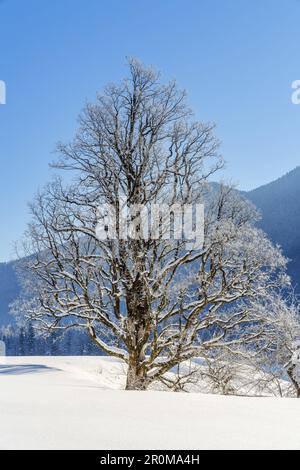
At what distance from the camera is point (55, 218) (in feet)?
36.7

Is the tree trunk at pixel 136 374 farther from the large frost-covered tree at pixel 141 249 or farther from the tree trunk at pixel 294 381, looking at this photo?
the tree trunk at pixel 294 381

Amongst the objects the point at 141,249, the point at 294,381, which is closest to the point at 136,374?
the point at 141,249

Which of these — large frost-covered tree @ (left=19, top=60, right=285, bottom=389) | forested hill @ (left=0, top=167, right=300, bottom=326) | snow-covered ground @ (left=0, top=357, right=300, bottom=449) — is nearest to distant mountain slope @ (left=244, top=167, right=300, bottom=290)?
forested hill @ (left=0, top=167, right=300, bottom=326)

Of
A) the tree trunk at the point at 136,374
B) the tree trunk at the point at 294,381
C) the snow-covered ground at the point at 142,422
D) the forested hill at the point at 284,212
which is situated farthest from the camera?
the forested hill at the point at 284,212

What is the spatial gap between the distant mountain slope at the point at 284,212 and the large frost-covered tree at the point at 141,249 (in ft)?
371

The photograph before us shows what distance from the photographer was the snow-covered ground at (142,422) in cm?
369

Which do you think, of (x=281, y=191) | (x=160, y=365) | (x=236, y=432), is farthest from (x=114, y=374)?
(x=281, y=191)

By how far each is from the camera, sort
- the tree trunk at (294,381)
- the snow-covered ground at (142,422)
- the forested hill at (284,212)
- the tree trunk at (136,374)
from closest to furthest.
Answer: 1. the snow-covered ground at (142,422)
2. the tree trunk at (136,374)
3. the tree trunk at (294,381)
4. the forested hill at (284,212)

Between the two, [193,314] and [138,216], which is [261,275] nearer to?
[193,314]

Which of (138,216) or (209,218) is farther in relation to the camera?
(209,218)

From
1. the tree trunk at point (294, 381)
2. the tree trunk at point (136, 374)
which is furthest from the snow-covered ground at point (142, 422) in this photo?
the tree trunk at point (294, 381)

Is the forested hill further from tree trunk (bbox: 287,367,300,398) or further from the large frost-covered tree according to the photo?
the large frost-covered tree

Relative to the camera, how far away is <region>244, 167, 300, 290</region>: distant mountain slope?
14230 cm

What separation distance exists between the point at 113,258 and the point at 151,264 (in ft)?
3.15
